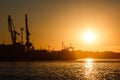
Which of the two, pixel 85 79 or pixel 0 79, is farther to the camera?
pixel 85 79

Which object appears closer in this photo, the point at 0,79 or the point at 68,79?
the point at 0,79

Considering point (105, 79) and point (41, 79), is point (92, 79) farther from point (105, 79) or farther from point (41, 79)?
point (41, 79)

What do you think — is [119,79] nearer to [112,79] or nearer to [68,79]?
[112,79]

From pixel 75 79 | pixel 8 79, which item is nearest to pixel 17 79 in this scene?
pixel 8 79

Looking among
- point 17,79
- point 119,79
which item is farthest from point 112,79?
point 17,79

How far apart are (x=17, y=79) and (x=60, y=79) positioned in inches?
361

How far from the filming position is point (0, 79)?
7319cm

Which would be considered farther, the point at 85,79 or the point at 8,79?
the point at 85,79

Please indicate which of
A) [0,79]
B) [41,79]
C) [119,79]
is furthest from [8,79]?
[119,79]

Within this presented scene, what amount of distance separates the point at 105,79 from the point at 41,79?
13.8 meters

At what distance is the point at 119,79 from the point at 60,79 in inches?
487

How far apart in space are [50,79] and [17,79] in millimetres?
7109

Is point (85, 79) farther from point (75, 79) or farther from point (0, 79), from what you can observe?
point (0, 79)

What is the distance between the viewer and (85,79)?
79.1 meters
